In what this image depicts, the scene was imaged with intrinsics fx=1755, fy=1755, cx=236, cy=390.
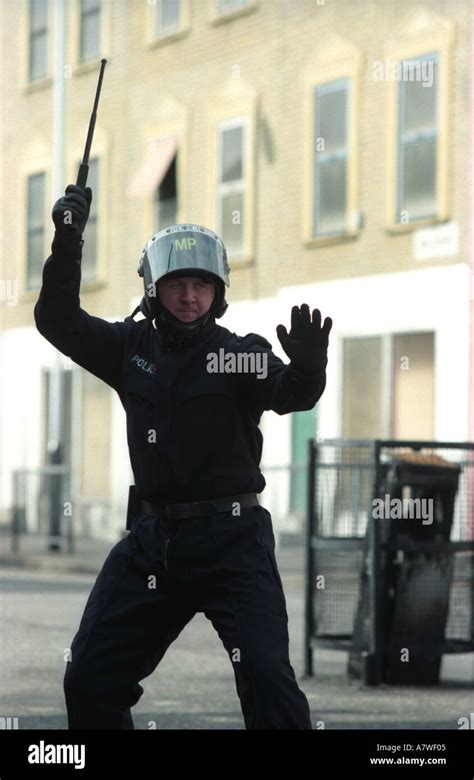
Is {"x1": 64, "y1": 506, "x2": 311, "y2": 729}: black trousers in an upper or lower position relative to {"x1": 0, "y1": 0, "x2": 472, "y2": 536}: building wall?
lower

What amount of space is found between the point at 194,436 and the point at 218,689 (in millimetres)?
4153

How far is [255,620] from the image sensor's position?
4875 millimetres

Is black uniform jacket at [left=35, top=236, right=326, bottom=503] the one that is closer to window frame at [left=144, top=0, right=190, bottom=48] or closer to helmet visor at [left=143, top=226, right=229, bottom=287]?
helmet visor at [left=143, top=226, right=229, bottom=287]

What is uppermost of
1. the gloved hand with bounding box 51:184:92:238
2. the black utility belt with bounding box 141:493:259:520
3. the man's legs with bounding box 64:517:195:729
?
the gloved hand with bounding box 51:184:92:238

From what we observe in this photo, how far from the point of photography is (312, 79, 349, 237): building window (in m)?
21.5

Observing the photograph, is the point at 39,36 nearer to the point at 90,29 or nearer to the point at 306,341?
the point at 90,29

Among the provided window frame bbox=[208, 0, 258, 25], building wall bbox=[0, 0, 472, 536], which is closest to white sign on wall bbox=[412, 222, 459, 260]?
building wall bbox=[0, 0, 472, 536]

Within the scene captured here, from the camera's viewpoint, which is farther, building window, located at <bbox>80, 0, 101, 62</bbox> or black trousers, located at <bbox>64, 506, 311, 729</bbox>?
building window, located at <bbox>80, 0, 101, 62</bbox>

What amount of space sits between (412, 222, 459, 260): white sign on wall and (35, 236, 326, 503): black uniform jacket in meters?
14.8

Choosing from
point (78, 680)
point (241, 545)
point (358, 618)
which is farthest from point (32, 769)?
point (358, 618)

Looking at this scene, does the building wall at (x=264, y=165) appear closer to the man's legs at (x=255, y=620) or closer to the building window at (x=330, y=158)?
the building window at (x=330, y=158)

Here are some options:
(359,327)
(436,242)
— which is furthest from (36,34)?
(436,242)

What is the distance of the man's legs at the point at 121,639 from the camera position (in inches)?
196

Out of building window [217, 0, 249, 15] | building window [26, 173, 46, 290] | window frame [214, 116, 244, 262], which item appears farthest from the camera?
building window [26, 173, 46, 290]
